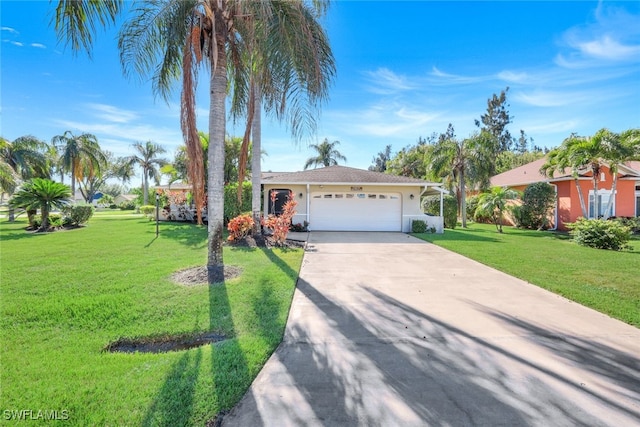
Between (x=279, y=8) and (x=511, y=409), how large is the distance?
7268 millimetres

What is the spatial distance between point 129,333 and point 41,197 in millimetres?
16105

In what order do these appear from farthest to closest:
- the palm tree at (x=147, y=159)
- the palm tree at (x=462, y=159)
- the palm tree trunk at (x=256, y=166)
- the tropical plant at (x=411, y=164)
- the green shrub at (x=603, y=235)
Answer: the palm tree at (x=147, y=159) → the tropical plant at (x=411, y=164) → the palm tree at (x=462, y=159) → the palm tree trunk at (x=256, y=166) → the green shrub at (x=603, y=235)

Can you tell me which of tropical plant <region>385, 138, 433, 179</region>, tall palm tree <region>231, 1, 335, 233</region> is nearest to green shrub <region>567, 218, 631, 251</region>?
tall palm tree <region>231, 1, 335, 233</region>

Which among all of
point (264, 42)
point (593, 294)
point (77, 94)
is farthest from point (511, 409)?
point (77, 94)

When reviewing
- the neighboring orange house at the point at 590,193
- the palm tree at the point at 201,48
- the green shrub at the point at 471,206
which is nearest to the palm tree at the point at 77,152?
the palm tree at the point at 201,48

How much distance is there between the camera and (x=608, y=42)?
408 inches

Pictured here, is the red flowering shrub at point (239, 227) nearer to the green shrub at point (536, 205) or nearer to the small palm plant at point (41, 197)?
the small palm plant at point (41, 197)

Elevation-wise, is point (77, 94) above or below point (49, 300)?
above

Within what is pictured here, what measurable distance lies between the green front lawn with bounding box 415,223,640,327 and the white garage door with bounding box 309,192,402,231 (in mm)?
4525

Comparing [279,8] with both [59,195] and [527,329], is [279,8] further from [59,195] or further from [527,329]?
[59,195]

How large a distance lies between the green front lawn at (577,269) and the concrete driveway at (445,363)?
0.54 metres

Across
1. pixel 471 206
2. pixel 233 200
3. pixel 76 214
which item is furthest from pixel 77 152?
pixel 471 206

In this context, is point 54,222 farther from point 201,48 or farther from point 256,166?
point 201,48

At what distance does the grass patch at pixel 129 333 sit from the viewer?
244 centimetres
